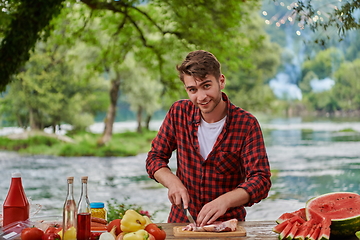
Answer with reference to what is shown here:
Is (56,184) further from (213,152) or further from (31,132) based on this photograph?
(213,152)

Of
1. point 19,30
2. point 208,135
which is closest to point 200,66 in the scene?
point 208,135

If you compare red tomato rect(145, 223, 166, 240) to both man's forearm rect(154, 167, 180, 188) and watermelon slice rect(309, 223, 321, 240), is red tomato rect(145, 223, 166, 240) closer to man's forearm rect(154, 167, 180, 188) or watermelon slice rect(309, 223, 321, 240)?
man's forearm rect(154, 167, 180, 188)

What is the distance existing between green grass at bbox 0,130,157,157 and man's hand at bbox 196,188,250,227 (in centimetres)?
1745

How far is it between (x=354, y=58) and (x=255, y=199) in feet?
60.2

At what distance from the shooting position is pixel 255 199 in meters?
2.12

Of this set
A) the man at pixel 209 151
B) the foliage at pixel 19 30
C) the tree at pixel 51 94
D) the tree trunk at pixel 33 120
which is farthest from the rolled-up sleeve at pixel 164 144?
the tree trunk at pixel 33 120

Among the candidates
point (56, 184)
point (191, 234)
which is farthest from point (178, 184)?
point (56, 184)

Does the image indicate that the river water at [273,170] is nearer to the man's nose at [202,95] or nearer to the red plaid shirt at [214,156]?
the red plaid shirt at [214,156]

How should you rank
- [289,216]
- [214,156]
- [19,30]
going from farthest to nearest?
[19,30], [214,156], [289,216]

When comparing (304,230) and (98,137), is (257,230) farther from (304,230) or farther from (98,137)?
(98,137)

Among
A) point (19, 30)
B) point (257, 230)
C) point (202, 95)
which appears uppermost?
point (19, 30)

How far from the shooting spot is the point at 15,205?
2105 mm

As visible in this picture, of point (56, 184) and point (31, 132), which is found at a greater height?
point (31, 132)

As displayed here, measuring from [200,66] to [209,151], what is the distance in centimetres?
51
